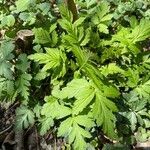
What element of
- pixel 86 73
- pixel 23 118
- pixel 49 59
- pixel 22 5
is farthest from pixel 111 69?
pixel 22 5

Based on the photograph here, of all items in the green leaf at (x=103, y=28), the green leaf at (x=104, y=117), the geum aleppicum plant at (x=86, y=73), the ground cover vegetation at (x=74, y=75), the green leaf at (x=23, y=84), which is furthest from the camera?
the green leaf at (x=103, y=28)

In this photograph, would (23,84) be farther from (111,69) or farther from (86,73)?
(111,69)

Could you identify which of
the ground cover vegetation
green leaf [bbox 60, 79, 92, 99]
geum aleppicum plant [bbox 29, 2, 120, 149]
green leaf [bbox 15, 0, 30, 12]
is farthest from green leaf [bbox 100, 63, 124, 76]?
green leaf [bbox 15, 0, 30, 12]

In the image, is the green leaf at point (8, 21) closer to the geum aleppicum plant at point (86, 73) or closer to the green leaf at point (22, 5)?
the green leaf at point (22, 5)

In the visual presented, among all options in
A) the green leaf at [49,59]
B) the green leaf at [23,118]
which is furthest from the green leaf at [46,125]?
the green leaf at [49,59]

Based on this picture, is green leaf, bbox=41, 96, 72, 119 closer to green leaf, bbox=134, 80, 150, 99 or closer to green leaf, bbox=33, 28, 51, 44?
green leaf, bbox=33, 28, 51, 44

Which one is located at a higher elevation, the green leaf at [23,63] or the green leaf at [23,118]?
the green leaf at [23,63]

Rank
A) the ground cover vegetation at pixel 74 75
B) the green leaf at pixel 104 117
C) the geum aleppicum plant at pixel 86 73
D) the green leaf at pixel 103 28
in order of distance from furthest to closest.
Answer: the green leaf at pixel 103 28 < the ground cover vegetation at pixel 74 75 < the geum aleppicum plant at pixel 86 73 < the green leaf at pixel 104 117

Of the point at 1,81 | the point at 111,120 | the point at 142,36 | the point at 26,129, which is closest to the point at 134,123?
the point at 111,120
